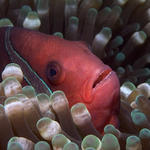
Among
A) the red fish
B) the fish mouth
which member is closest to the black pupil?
the red fish

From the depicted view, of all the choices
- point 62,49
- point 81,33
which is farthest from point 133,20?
point 62,49

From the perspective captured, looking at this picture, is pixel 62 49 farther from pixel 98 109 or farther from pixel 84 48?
pixel 98 109

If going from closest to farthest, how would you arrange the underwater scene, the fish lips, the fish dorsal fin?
the underwater scene < the fish lips < the fish dorsal fin

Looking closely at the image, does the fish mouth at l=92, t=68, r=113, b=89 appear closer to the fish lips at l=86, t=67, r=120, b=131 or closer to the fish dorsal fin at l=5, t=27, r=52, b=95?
the fish lips at l=86, t=67, r=120, b=131

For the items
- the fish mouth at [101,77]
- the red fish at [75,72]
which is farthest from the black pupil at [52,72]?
the fish mouth at [101,77]

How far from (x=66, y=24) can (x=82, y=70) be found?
2.39 ft

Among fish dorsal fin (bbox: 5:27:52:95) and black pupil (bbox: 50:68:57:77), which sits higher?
black pupil (bbox: 50:68:57:77)

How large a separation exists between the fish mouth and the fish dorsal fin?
8.2 inches

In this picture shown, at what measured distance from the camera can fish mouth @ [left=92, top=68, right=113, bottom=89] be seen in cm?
114

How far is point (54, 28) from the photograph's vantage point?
1.86 meters

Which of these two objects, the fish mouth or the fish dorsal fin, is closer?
the fish mouth

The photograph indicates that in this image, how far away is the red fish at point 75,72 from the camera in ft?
3.78

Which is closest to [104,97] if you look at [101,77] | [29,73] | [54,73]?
[101,77]

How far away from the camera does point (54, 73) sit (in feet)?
4.03
